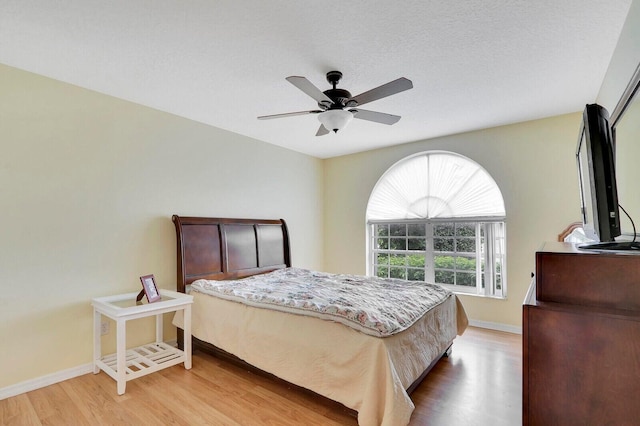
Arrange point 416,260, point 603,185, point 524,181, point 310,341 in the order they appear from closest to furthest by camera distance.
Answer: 1. point 603,185
2. point 310,341
3. point 524,181
4. point 416,260

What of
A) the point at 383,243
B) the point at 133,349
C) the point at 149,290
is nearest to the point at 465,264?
the point at 383,243

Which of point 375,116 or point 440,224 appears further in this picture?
point 440,224

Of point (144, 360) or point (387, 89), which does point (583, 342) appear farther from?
point (144, 360)

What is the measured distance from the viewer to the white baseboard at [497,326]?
367cm

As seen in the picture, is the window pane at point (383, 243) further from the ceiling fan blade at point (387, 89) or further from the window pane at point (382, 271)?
the ceiling fan blade at point (387, 89)

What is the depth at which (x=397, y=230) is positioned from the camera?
4.77m

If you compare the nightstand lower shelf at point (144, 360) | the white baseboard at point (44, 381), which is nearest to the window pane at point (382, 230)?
the nightstand lower shelf at point (144, 360)

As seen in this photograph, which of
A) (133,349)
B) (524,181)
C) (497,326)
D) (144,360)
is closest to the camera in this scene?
(144,360)

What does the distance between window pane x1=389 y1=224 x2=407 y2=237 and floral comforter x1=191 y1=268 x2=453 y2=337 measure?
150 cm

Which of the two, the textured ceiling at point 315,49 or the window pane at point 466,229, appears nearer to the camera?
the textured ceiling at point 315,49

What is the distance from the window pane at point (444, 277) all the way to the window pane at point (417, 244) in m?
0.40

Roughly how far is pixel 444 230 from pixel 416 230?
1.31 ft

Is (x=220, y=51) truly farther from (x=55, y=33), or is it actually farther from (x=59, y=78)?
(x=59, y=78)

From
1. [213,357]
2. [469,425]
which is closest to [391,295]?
[469,425]
